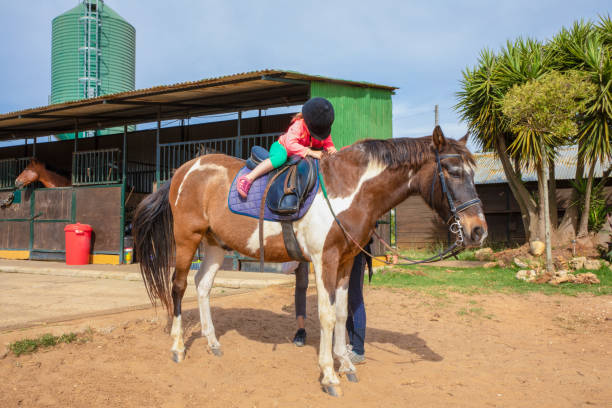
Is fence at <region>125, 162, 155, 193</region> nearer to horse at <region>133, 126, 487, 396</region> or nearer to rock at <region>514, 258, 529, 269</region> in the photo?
horse at <region>133, 126, 487, 396</region>

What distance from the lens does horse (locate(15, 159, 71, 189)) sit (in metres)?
12.3

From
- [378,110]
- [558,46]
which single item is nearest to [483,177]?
[558,46]

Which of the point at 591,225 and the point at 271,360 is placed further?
the point at 591,225

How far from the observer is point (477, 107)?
11797 mm

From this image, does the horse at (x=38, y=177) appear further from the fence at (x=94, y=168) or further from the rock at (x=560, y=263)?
the rock at (x=560, y=263)

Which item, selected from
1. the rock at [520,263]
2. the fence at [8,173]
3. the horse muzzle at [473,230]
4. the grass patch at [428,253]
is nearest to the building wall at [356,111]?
the rock at [520,263]

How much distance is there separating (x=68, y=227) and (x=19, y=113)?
12.1 feet

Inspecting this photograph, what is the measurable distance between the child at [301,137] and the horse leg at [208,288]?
1009 millimetres

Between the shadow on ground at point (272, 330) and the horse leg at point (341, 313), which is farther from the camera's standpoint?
the shadow on ground at point (272, 330)

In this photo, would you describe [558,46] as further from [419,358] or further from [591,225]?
[419,358]

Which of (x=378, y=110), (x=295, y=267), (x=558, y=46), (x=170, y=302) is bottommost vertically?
(x=170, y=302)

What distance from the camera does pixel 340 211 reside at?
3256mm

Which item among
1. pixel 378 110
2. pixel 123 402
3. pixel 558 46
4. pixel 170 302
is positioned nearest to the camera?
pixel 123 402

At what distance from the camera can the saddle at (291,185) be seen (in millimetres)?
3293
